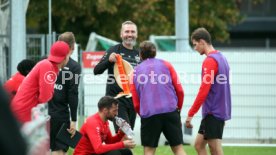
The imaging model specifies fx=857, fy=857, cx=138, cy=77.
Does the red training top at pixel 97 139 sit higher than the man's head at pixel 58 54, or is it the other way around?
the man's head at pixel 58 54

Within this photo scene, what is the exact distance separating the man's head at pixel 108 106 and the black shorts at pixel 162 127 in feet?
1.20

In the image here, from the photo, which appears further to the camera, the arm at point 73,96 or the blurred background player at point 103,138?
the arm at point 73,96

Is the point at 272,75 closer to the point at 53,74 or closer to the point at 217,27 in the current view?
the point at 53,74

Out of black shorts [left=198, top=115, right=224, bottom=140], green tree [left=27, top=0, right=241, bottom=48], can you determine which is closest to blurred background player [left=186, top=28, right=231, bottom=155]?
black shorts [left=198, top=115, right=224, bottom=140]

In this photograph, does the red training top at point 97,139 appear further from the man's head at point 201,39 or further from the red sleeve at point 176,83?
the man's head at point 201,39

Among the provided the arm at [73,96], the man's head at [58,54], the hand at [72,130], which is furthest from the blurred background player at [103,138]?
the man's head at [58,54]

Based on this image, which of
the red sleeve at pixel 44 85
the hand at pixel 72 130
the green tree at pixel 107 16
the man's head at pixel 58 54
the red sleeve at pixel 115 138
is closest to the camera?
the red sleeve at pixel 44 85

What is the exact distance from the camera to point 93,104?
18125mm

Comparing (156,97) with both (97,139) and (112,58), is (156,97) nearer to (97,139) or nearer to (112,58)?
(97,139)

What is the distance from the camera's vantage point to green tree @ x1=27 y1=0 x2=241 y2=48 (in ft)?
94.7

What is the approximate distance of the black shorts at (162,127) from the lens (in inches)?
368

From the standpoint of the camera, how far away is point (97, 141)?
9203 mm

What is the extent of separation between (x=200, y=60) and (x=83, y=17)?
12298 mm

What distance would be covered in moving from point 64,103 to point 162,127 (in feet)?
4.29
